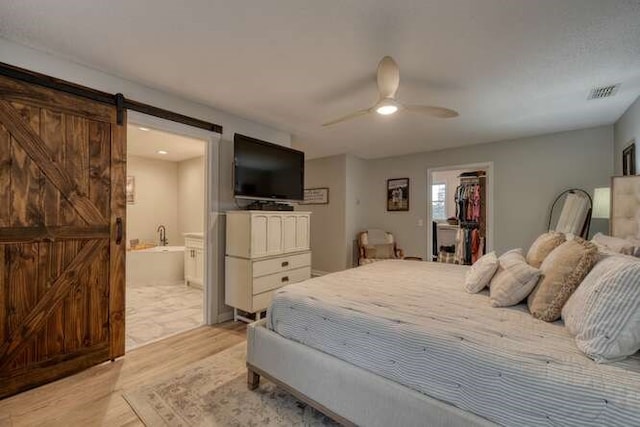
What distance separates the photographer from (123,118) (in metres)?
2.46

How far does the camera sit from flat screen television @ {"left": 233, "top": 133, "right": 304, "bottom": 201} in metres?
3.21

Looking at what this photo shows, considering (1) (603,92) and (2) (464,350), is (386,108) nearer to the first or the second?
(2) (464,350)

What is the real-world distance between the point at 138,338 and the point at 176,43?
269 centimetres

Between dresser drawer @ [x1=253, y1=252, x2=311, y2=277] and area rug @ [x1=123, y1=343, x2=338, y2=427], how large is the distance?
1.07 m

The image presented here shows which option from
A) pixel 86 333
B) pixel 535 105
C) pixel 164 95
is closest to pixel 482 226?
pixel 535 105

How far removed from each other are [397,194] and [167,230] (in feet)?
15.5

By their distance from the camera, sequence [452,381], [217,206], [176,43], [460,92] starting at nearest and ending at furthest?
[452,381]
[176,43]
[460,92]
[217,206]

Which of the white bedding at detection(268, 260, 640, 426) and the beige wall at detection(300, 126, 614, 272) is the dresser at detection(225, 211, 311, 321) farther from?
the beige wall at detection(300, 126, 614, 272)

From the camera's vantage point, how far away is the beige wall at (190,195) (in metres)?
5.59

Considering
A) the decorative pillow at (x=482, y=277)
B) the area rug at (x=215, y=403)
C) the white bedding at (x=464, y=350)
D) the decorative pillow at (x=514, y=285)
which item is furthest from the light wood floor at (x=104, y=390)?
the decorative pillow at (x=514, y=285)

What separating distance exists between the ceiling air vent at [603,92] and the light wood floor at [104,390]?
4085 mm

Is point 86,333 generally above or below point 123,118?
below

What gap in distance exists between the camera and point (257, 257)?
311 centimetres

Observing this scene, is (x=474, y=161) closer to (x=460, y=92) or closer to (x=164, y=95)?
(x=460, y=92)
